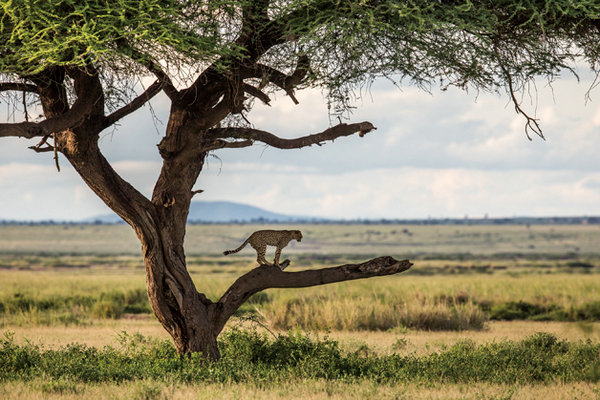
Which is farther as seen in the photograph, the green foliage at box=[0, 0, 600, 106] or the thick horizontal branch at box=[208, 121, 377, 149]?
the thick horizontal branch at box=[208, 121, 377, 149]

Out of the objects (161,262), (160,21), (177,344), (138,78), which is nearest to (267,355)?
(177,344)

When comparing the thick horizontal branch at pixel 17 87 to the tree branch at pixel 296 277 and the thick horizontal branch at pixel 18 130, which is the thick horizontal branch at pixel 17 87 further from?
the tree branch at pixel 296 277

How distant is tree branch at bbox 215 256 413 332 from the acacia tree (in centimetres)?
2

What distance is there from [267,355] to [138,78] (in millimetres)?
4788

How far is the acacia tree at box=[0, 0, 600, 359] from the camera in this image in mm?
10539

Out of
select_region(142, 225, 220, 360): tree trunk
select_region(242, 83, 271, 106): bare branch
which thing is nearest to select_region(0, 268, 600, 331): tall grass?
select_region(142, 225, 220, 360): tree trunk

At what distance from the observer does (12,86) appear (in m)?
12.7

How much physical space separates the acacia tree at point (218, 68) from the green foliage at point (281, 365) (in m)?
0.76

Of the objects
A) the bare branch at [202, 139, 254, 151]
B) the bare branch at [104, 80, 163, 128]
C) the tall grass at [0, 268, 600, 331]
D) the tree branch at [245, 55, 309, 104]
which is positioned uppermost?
the tree branch at [245, 55, 309, 104]

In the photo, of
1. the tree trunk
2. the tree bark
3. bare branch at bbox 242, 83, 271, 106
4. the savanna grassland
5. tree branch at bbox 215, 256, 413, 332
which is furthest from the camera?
bare branch at bbox 242, 83, 271, 106

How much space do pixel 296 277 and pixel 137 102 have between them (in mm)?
3837

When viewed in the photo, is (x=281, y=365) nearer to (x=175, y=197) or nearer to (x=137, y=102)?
(x=175, y=197)

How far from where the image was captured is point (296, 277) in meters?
12.5

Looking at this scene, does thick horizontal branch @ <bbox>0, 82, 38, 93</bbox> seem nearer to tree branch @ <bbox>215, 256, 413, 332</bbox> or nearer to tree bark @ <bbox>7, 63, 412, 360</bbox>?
tree bark @ <bbox>7, 63, 412, 360</bbox>
